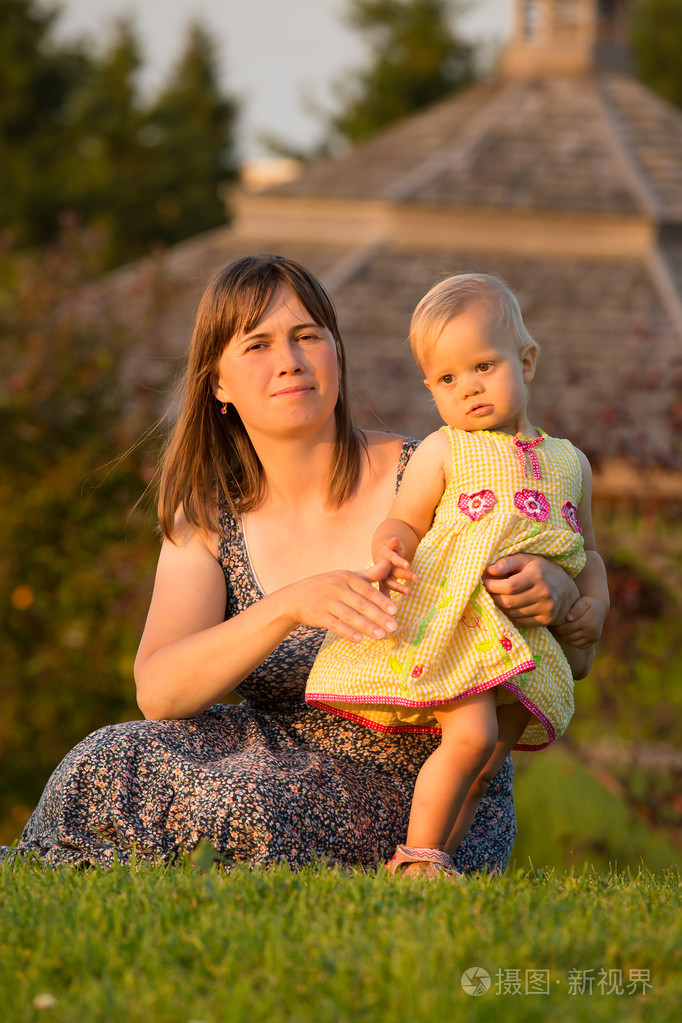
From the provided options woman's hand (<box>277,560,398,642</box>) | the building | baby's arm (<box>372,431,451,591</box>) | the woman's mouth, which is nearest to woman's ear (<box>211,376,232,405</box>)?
the woman's mouth

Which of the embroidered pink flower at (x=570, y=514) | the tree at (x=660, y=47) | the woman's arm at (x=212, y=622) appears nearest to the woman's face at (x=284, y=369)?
the woman's arm at (x=212, y=622)

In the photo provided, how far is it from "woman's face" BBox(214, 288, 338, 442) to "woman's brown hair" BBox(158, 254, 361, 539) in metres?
0.03

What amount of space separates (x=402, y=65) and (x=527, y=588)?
83.6 ft

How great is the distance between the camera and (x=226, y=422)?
3.65m

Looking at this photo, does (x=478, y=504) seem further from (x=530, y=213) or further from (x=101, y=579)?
(x=530, y=213)

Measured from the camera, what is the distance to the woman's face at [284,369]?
3.30 m

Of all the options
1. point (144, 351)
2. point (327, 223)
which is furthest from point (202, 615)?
point (327, 223)

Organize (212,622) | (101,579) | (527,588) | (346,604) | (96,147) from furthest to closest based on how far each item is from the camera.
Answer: (96,147) < (101,579) < (212,622) < (527,588) < (346,604)

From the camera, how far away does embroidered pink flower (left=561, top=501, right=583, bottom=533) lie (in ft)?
→ 10.3

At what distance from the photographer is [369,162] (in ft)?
46.9

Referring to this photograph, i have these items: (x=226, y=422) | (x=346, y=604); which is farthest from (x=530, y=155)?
(x=346, y=604)

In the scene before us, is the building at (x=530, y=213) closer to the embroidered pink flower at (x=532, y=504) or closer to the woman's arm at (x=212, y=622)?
the woman's arm at (x=212, y=622)

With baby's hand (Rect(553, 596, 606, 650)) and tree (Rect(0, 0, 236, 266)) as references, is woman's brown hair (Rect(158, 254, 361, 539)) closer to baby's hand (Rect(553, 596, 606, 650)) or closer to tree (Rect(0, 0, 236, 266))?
baby's hand (Rect(553, 596, 606, 650))

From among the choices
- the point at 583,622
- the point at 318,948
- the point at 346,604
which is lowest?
the point at 318,948
